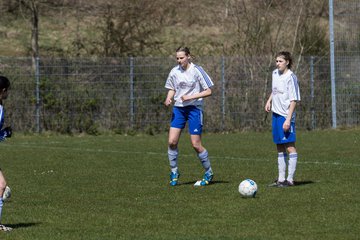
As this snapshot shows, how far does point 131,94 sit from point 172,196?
48.7 ft

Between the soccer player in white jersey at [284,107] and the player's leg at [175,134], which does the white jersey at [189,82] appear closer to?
the player's leg at [175,134]

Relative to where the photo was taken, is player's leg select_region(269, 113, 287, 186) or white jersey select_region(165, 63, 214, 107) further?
white jersey select_region(165, 63, 214, 107)

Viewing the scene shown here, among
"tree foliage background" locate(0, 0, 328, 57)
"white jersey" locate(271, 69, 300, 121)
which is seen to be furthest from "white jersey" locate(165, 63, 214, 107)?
"tree foliage background" locate(0, 0, 328, 57)

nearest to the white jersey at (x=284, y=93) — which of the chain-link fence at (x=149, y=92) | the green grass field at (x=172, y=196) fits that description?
the green grass field at (x=172, y=196)

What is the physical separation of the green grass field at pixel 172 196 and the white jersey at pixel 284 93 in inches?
43.4

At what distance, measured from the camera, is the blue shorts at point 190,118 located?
13.1 metres

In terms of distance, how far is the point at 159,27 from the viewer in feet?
107

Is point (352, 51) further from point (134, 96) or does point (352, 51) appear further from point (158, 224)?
point (158, 224)

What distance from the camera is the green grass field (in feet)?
29.9

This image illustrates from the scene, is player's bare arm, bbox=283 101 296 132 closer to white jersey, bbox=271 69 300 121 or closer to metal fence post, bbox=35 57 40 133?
white jersey, bbox=271 69 300 121

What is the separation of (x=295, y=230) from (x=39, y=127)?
17736 millimetres

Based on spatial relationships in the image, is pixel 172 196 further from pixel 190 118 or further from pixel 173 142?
pixel 190 118

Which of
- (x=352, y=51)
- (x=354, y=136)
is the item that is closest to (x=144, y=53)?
(x=352, y=51)

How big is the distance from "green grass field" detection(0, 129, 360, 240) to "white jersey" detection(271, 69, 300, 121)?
1101mm
